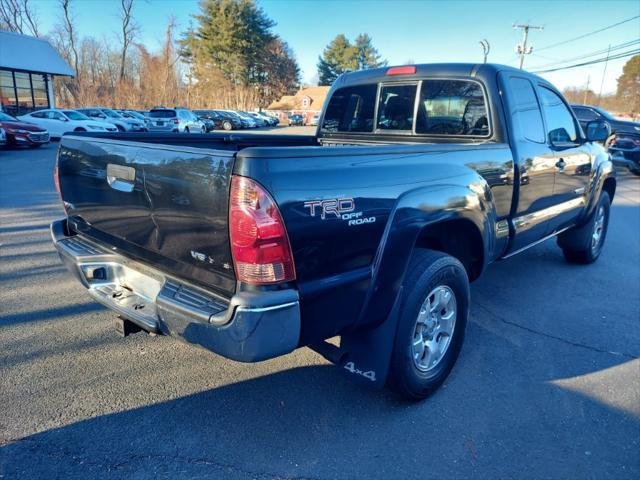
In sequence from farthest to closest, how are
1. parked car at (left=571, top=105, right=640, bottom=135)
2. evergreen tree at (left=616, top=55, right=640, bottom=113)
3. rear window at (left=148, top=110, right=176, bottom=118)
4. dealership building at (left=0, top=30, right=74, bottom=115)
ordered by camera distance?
evergreen tree at (left=616, top=55, right=640, bottom=113) → dealership building at (left=0, top=30, right=74, bottom=115) → rear window at (left=148, top=110, right=176, bottom=118) → parked car at (left=571, top=105, right=640, bottom=135)

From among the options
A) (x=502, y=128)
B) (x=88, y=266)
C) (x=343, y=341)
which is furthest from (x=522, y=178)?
(x=88, y=266)

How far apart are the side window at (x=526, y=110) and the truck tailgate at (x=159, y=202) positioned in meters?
2.70

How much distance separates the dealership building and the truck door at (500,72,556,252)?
31.8 metres

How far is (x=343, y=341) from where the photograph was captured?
257 centimetres

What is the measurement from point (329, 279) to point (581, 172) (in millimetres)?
3846

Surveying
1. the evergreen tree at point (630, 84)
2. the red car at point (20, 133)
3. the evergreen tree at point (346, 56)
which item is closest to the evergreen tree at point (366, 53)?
the evergreen tree at point (346, 56)

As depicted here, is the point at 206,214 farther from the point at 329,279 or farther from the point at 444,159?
the point at 444,159

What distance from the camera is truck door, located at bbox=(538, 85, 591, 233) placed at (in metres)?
4.21

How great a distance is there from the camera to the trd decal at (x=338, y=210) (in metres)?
1.97

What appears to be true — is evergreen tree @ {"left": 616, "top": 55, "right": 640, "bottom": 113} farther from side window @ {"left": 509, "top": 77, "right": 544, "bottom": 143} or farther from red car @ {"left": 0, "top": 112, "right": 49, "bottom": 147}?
side window @ {"left": 509, "top": 77, "right": 544, "bottom": 143}

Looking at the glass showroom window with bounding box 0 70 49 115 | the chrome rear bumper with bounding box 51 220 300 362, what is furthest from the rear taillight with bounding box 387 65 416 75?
the glass showroom window with bounding box 0 70 49 115

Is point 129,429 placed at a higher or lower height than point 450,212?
lower

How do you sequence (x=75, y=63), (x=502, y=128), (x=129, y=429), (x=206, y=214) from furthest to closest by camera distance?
(x=75, y=63) < (x=502, y=128) < (x=129, y=429) < (x=206, y=214)

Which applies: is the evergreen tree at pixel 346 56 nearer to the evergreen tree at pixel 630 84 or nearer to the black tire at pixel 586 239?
the evergreen tree at pixel 630 84
